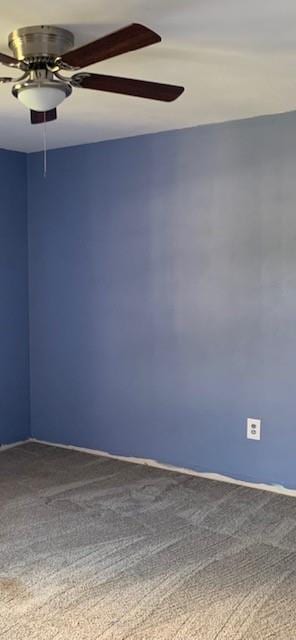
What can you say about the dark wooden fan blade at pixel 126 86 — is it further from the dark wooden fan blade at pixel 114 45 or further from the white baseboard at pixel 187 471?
the white baseboard at pixel 187 471

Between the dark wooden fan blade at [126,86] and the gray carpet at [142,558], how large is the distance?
2.02m

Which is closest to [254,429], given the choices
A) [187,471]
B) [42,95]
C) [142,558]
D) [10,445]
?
[187,471]

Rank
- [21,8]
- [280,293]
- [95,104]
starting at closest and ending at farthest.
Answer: [21,8]
[95,104]
[280,293]

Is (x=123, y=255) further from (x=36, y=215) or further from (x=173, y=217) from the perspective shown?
(x=36, y=215)

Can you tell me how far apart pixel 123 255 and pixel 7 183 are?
3.59 ft

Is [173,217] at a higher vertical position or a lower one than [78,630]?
higher

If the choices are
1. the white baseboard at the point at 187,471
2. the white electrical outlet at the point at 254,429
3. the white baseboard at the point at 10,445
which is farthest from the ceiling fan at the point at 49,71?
the white baseboard at the point at 10,445

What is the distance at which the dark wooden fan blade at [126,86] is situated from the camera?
2.27 metres

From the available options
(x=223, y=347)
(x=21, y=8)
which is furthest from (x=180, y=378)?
(x=21, y=8)

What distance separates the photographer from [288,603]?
244 cm

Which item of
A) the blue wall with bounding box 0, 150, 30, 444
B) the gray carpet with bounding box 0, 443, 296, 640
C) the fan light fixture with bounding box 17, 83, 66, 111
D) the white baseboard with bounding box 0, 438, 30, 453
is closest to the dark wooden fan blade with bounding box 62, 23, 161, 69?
the fan light fixture with bounding box 17, 83, 66, 111

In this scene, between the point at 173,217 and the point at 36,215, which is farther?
the point at 36,215

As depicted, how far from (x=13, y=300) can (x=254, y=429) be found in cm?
208

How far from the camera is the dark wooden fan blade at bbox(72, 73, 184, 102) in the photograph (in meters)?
2.27
